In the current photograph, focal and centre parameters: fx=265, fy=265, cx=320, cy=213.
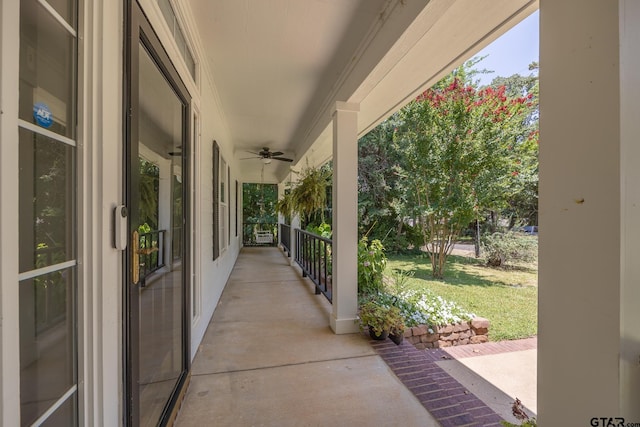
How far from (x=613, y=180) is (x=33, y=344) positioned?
1533 millimetres

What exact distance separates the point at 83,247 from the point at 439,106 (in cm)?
637

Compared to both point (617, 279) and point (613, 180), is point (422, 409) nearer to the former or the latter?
point (617, 279)

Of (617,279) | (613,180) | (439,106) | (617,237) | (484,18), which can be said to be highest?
(439,106)

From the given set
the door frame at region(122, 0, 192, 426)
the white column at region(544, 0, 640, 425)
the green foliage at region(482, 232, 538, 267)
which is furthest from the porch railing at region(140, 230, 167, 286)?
the green foliage at region(482, 232, 538, 267)

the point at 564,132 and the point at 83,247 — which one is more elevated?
the point at 564,132

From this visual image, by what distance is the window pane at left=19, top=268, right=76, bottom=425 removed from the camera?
0.64m

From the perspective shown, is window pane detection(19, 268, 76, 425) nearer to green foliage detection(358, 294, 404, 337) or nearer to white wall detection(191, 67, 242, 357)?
white wall detection(191, 67, 242, 357)

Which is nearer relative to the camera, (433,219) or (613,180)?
(613,180)

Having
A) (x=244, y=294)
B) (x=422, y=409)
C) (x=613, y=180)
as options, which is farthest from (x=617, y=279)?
(x=244, y=294)

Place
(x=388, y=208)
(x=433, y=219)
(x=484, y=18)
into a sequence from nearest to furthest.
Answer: (x=484, y=18) < (x=433, y=219) < (x=388, y=208)

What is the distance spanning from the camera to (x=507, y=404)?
1856mm

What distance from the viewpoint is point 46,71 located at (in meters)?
0.71

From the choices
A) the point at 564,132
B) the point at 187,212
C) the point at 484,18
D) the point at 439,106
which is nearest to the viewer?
the point at 564,132

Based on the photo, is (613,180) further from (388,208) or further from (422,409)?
(388,208)
